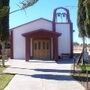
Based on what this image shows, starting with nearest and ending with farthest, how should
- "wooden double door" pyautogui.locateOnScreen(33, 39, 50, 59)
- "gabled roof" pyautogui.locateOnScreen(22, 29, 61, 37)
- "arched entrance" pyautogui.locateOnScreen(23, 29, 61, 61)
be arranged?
"gabled roof" pyautogui.locateOnScreen(22, 29, 61, 37)
"arched entrance" pyautogui.locateOnScreen(23, 29, 61, 61)
"wooden double door" pyautogui.locateOnScreen(33, 39, 50, 59)

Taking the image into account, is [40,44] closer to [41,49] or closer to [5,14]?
[41,49]

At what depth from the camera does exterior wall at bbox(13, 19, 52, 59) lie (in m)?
46.3

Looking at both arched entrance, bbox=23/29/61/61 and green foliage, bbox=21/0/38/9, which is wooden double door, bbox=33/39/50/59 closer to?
arched entrance, bbox=23/29/61/61

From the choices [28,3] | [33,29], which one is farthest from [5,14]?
[33,29]

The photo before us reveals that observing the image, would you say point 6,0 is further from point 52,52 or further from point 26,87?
point 52,52

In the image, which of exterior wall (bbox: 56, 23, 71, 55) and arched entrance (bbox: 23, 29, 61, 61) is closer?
arched entrance (bbox: 23, 29, 61, 61)

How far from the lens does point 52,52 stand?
1752 inches

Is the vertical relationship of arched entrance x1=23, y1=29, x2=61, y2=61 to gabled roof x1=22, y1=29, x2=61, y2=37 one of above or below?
below

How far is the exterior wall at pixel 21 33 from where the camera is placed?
152 feet

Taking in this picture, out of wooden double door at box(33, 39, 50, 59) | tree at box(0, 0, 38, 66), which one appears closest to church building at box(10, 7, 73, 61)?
wooden double door at box(33, 39, 50, 59)

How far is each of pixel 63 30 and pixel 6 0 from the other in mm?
18193

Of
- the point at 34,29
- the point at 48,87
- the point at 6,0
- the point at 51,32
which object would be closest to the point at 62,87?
the point at 48,87

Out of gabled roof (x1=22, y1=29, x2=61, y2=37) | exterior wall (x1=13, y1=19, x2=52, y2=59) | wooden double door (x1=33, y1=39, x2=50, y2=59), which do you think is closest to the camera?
gabled roof (x1=22, y1=29, x2=61, y2=37)

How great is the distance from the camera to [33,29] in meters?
46.2
